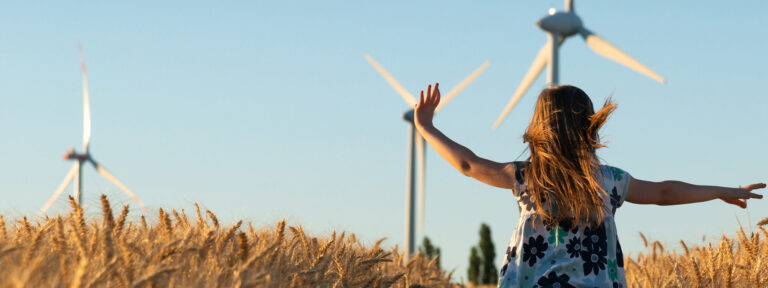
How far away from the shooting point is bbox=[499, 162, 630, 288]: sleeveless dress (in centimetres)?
561

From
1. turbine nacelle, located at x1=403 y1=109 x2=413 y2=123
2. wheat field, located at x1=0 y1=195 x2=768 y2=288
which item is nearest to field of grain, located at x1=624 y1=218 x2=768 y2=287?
wheat field, located at x1=0 y1=195 x2=768 y2=288

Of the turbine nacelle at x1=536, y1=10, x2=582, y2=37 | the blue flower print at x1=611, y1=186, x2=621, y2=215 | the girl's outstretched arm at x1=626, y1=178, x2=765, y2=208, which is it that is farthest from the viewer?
the turbine nacelle at x1=536, y1=10, x2=582, y2=37

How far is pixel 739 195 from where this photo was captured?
6754 mm

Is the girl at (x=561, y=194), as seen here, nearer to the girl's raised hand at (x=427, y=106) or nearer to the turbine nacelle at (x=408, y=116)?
the girl's raised hand at (x=427, y=106)

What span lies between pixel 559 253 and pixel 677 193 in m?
1.34

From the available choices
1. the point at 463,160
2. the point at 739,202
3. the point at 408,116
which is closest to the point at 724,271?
the point at 739,202

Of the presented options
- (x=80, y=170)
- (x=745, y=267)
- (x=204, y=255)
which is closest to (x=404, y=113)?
(x=80, y=170)

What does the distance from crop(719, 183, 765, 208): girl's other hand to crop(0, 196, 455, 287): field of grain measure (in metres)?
2.79

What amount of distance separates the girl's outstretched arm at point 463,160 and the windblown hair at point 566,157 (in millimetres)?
163

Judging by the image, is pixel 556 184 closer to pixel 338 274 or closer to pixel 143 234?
pixel 338 274

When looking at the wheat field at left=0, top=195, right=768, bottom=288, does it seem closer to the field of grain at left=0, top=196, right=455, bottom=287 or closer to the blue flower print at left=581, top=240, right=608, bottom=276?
the field of grain at left=0, top=196, right=455, bottom=287

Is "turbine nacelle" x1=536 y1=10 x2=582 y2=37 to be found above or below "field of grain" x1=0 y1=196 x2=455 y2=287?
above

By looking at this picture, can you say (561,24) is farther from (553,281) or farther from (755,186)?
(553,281)

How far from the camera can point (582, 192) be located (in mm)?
5621
